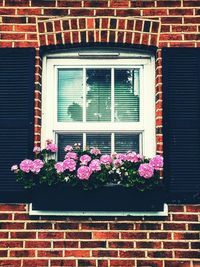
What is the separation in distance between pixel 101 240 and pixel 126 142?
0.96 meters

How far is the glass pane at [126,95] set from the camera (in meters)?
4.18

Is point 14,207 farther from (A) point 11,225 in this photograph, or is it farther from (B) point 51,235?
(B) point 51,235

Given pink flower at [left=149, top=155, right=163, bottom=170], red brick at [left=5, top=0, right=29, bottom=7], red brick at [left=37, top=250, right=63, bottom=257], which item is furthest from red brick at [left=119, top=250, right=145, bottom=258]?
red brick at [left=5, top=0, right=29, bottom=7]

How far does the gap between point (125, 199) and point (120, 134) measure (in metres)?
0.68

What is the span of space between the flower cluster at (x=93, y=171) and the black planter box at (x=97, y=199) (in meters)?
0.06

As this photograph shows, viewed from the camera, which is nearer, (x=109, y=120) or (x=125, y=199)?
(x=125, y=199)

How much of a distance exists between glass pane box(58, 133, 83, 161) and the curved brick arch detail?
0.89m

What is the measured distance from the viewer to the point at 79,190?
3.79 metres

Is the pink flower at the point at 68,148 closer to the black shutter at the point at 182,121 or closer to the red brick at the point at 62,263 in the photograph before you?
the black shutter at the point at 182,121

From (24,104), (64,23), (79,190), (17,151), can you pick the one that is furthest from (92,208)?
(64,23)

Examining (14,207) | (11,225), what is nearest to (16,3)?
(14,207)

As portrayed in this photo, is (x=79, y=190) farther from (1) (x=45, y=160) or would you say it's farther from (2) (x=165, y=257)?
(2) (x=165, y=257)

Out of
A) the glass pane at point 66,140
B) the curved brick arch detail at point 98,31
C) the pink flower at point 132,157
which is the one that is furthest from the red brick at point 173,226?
the curved brick arch detail at point 98,31

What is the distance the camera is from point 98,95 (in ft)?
13.9
